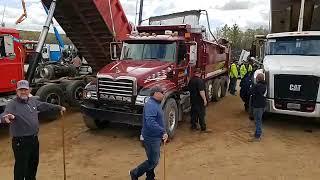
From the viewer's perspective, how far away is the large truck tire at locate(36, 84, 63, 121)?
10.3m

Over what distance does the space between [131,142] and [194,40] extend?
366 cm

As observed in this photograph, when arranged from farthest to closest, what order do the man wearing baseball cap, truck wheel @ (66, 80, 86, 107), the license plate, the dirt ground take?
truck wheel @ (66, 80, 86, 107)
the license plate
the dirt ground
the man wearing baseball cap

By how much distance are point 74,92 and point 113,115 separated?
3368mm

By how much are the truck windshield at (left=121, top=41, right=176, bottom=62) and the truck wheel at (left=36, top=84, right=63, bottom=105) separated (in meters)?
2.36

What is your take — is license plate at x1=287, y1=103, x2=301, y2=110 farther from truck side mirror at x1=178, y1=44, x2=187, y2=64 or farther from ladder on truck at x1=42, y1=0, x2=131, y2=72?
ladder on truck at x1=42, y1=0, x2=131, y2=72

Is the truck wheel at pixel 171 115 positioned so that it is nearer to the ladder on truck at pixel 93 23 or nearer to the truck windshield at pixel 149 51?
the truck windshield at pixel 149 51

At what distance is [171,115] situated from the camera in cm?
860

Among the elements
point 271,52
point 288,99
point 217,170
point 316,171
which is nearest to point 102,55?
point 271,52

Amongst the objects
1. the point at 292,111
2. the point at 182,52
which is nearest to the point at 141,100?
the point at 182,52

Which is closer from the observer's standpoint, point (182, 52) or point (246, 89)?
point (182, 52)

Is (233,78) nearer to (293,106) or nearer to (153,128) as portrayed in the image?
(293,106)

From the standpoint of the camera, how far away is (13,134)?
4926 millimetres

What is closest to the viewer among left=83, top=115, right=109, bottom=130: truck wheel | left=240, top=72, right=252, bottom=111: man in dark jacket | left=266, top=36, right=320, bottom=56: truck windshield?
left=83, top=115, right=109, bottom=130: truck wheel

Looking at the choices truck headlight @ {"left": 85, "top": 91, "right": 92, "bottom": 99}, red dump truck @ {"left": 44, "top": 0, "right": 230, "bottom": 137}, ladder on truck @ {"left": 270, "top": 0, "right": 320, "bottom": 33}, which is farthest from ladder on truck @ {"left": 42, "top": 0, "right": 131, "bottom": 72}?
ladder on truck @ {"left": 270, "top": 0, "right": 320, "bottom": 33}
